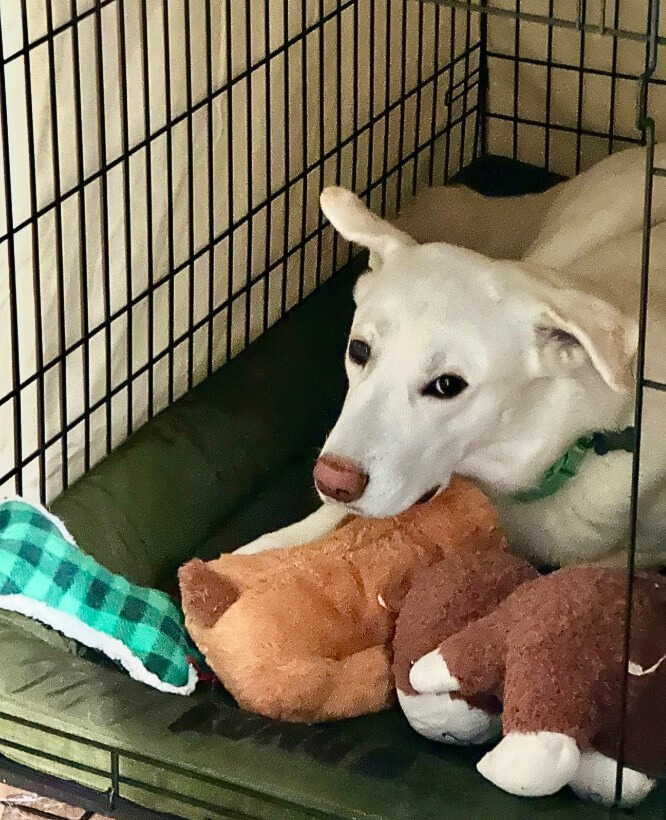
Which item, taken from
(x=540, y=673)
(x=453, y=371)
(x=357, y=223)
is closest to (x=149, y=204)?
(x=357, y=223)

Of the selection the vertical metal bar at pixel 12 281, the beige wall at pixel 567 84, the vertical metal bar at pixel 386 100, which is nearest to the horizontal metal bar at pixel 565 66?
the beige wall at pixel 567 84

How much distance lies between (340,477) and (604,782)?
391 mm

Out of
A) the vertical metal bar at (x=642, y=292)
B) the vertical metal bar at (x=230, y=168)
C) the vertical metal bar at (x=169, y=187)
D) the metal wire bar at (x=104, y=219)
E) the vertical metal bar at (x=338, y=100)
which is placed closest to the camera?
the vertical metal bar at (x=642, y=292)

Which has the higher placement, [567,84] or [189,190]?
[189,190]

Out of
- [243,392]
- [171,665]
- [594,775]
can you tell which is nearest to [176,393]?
[243,392]

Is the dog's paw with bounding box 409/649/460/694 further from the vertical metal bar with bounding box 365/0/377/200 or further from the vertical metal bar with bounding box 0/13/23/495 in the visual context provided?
the vertical metal bar with bounding box 365/0/377/200

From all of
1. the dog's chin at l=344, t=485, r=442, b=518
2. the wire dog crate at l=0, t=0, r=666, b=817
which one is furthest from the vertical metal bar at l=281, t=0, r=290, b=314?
the dog's chin at l=344, t=485, r=442, b=518

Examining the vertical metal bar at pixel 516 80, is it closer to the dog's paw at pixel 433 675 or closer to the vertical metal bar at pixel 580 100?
the vertical metal bar at pixel 580 100

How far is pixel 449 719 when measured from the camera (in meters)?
1.35

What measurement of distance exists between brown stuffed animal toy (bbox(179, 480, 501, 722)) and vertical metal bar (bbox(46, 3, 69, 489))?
1.11ft

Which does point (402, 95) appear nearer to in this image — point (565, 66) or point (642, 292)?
point (565, 66)

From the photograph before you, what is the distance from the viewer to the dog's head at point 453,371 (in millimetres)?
1370

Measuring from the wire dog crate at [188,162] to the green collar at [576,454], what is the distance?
218 mm

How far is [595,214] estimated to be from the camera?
1984mm
